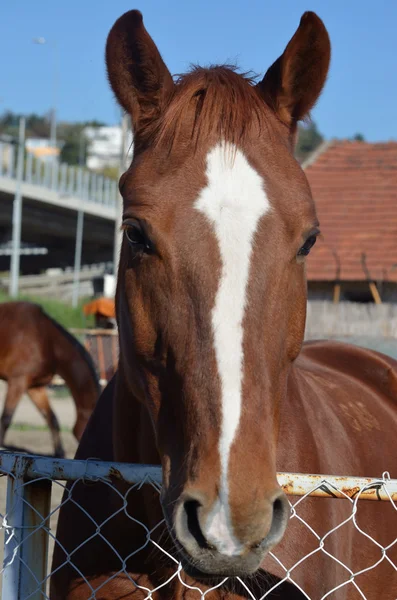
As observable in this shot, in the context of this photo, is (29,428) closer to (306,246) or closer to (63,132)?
(306,246)

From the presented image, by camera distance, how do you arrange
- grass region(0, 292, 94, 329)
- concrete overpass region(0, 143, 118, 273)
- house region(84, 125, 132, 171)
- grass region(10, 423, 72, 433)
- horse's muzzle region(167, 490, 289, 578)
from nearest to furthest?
horse's muzzle region(167, 490, 289, 578) → grass region(10, 423, 72, 433) → grass region(0, 292, 94, 329) → concrete overpass region(0, 143, 118, 273) → house region(84, 125, 132, 171)

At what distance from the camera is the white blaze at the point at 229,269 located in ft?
5.27

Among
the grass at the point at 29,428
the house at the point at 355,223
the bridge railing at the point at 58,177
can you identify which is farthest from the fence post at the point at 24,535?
the bridge railing at the point at 58,177

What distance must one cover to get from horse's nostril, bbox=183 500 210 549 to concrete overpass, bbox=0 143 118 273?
28.4 metres

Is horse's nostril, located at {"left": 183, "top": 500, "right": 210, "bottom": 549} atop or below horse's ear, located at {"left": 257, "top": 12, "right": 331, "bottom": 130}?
below

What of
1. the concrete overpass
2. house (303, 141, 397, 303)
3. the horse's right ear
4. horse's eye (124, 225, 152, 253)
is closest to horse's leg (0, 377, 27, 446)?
house (303, 141, 397, 303)

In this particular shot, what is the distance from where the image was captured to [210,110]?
215 centimetres

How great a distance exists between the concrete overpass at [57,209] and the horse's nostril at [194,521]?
28.4m

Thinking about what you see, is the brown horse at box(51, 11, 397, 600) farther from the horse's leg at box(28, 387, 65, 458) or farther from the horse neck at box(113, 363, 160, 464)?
the horse's leg at box(28, 387, 65, 458)

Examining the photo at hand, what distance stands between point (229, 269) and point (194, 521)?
0.64 m

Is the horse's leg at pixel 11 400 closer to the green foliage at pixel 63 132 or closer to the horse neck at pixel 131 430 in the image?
the horse neck at pixel 131 430

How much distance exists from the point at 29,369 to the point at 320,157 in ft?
35.9

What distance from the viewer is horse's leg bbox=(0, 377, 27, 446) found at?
1066 cm

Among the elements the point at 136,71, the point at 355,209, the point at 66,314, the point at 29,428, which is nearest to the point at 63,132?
the point at 66,314
